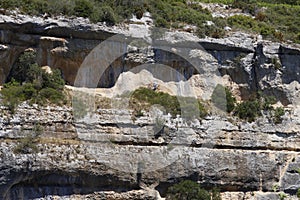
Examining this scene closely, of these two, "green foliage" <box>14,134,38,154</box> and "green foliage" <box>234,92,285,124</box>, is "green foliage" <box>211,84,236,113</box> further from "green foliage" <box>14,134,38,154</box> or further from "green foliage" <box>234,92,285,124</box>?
"green foliage" <box>14,134,38,154</box>

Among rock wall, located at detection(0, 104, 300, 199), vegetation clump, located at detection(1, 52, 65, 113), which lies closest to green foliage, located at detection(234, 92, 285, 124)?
rock wall, located at detection(0, 104, 300, 199)

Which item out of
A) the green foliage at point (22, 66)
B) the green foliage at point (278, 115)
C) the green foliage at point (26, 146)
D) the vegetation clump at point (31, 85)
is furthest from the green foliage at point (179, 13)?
the green foliage at point (26, 146)

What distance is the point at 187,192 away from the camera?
1201 inches

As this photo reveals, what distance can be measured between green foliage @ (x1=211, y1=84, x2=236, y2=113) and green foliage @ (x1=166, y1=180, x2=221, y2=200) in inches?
230

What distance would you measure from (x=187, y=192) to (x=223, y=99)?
7221mm

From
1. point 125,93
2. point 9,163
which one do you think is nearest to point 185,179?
point 125,93

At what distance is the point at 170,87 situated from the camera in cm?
3600

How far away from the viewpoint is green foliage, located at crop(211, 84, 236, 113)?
3566 cm

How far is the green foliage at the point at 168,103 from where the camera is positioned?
33.7 m

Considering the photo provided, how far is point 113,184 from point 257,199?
289 inches

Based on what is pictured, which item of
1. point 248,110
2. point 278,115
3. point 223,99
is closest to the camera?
point 248,110

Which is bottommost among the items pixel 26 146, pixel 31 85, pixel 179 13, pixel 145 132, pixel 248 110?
pixel 26 146

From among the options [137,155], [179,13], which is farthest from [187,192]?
[179,13]

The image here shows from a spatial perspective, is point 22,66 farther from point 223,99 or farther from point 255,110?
point 255,110
